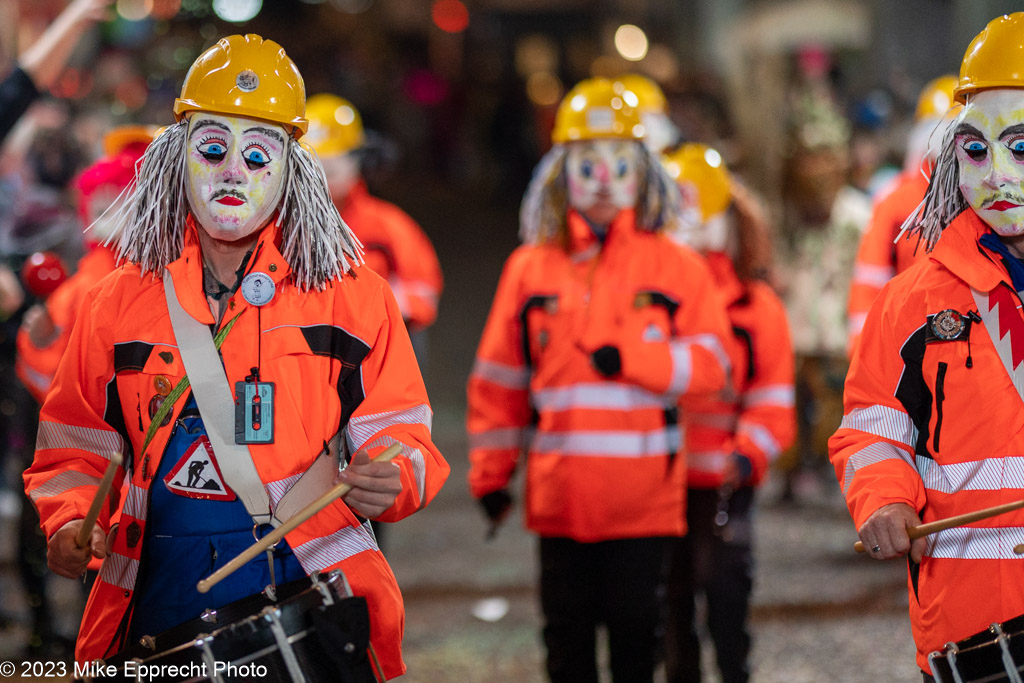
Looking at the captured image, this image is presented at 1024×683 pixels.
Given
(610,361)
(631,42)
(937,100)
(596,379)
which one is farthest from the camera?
(631,42)

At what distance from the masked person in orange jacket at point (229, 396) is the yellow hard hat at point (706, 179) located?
2842 millimetres

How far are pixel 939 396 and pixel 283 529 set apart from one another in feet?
5.25

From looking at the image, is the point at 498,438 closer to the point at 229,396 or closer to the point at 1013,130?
the point at 229,396

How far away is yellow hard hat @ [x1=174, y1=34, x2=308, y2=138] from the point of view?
325 cm

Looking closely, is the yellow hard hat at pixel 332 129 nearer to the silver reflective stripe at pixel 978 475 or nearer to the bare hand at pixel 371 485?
the bare hand at pixel 371 485

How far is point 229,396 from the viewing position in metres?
3.12

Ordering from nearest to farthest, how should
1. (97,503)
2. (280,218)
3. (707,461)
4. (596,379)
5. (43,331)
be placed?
1. (97,503)
2. (280,218)
3. (596,379)
4. (43,331)
5. (707,461)

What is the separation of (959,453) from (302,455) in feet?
5.23

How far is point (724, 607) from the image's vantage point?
5.45 metres

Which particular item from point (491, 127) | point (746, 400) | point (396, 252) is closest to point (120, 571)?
point (746, 400)

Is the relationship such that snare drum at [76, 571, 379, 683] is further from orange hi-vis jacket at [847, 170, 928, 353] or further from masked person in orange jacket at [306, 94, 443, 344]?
masked person in orange jacket at [306, 94, 443, 344]

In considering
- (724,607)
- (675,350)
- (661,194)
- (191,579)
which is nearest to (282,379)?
(191,579)

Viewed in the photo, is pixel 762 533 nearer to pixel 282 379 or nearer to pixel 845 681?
pixel 845 681

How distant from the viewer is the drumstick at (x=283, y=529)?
9.45ft
